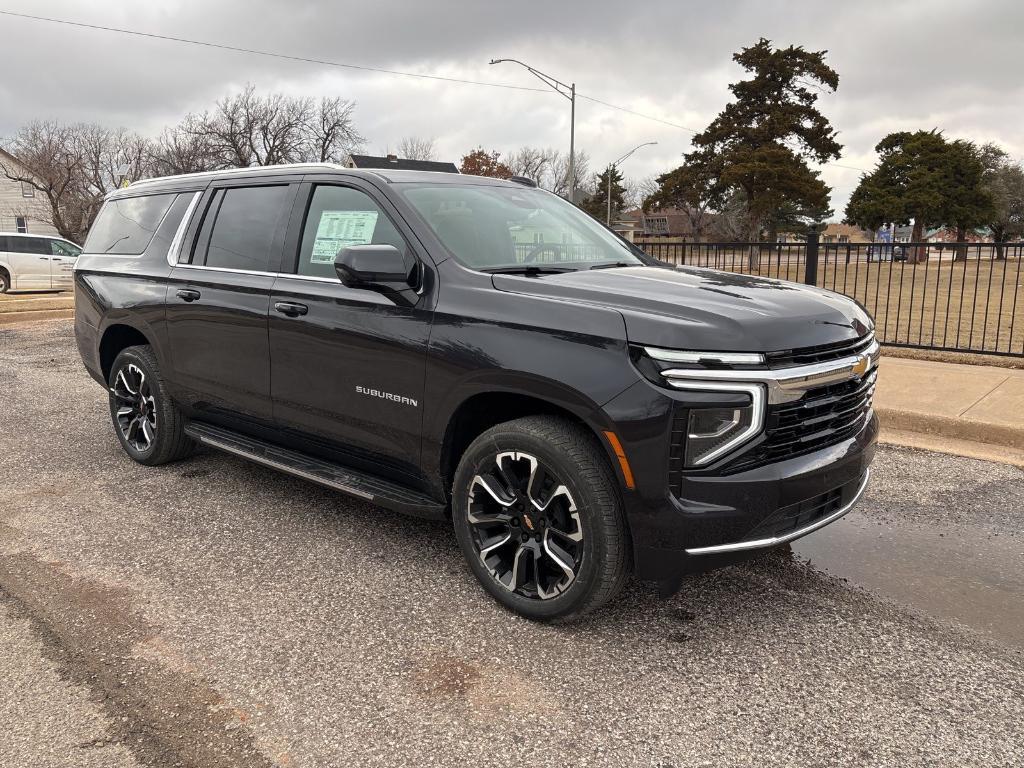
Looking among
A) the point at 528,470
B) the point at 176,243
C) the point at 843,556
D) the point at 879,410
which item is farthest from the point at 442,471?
the point at 879,410

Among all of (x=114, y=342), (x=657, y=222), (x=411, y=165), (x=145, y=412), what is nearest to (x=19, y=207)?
(x=411, y=165)

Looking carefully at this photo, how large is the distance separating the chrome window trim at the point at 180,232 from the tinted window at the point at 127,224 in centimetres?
26

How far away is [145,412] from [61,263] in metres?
19.9

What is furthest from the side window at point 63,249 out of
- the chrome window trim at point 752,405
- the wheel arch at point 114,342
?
the chrome window trim at point 752,405

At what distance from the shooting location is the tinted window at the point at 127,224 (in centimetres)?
520

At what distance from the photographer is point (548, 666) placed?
2.95 meters

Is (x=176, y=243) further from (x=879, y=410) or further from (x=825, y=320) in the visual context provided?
(x=879, y=410)

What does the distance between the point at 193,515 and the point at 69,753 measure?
6.98 ft

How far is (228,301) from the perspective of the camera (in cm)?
439

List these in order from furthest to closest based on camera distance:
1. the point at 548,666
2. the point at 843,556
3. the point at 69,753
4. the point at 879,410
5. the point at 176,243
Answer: the point at 879,410 → the point at 176,243 → the point at 843,556 → the point at 548,666 → the point at 69,753

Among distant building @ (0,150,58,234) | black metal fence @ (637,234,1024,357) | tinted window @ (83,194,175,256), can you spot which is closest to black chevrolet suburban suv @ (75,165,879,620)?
tinted window @ (83,194,175,256)

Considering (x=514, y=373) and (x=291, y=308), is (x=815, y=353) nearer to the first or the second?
(x=514, y=373)

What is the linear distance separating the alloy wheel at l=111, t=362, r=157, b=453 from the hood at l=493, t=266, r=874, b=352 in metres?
3.04

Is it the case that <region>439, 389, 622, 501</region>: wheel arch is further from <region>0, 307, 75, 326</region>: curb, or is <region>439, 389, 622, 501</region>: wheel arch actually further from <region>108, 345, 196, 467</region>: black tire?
<region>0, 307, 75, 326</region>: curb
